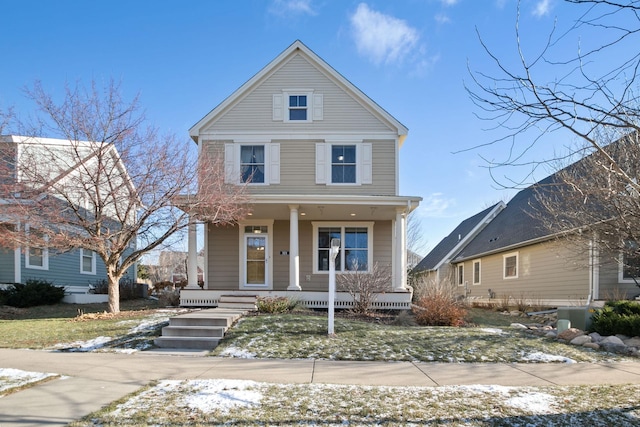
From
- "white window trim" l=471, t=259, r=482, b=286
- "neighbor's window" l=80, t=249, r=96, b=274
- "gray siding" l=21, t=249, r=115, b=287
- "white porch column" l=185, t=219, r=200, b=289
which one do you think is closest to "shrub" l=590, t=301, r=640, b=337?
"white porch column" l=185, t=219, r=200, b=289

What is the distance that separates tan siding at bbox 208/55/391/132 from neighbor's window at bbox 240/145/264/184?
2.24 ft

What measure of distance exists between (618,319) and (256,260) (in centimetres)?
1028

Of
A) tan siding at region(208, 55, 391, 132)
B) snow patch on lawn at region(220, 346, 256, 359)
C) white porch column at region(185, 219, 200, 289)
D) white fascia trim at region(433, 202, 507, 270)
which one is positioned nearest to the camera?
snow patch on lawn at region(220, 346, 256, 359)

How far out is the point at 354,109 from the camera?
48.2ft

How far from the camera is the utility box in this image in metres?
10.0

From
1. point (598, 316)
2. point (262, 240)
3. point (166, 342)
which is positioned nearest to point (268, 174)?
point (262, 240)

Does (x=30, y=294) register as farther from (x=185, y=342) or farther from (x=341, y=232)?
(x=341, y=232)

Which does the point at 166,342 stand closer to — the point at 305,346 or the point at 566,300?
the point at 305,346

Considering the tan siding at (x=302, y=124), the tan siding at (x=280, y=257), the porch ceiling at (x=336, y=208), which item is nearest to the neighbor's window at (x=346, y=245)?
the porch ceiling at (x=336, y=208)

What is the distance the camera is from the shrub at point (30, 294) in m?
13.8

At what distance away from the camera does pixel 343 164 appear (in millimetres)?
14461

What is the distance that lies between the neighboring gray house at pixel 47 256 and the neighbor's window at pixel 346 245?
7.54 meters

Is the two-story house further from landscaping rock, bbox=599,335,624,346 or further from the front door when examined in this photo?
landscaping rock, bbox=599,335,624,346

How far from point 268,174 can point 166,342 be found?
7.55 meters
